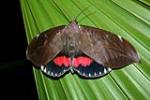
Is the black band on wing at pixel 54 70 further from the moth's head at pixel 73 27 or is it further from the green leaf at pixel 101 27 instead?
the moth's head at pixel 73 27

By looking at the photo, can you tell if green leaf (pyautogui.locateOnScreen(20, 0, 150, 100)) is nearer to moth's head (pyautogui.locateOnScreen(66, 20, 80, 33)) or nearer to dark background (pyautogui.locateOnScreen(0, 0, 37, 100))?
moth's head (pyautogui.locateOnScreen(66, 20, 80, 33))

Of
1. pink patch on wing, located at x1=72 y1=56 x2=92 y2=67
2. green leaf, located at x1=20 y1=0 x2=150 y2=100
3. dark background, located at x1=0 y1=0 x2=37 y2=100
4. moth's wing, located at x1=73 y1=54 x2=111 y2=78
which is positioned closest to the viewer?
green leaf, located at x1=20 y1=0 x2=150 y2=100

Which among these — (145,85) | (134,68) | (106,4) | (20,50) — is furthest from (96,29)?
(20,50)

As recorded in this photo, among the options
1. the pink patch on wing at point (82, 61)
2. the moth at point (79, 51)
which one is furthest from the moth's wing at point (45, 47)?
the pink patch on wing at point (82, 61)

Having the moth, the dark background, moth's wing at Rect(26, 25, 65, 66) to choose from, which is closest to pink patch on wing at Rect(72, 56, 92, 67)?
the moth

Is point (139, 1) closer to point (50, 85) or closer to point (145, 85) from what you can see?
point (145, 85)

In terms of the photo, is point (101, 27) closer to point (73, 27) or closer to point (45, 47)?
point (73, 27)
